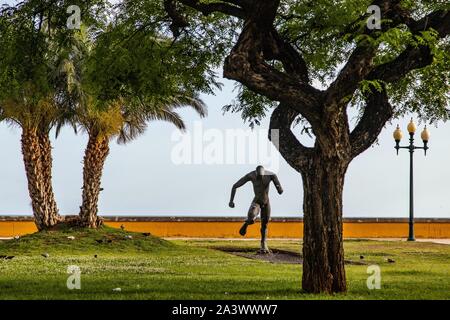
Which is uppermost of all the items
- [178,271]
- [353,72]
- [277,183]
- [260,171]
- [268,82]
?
[353,72]

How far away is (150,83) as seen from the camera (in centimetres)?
1490

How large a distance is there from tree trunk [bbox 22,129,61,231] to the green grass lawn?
1.53 meters

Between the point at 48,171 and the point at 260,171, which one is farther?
the point at 48,171

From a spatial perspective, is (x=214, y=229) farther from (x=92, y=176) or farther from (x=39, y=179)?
(x=39, y=179)

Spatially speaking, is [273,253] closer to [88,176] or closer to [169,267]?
[169,267]

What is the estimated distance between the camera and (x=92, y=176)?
2705 centimetres

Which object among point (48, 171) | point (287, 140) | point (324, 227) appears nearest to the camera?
point (324, 227)

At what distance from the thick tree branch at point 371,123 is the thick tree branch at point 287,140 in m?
0.73

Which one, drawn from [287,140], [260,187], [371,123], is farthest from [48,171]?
[371,123]

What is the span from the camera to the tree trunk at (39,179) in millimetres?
27094

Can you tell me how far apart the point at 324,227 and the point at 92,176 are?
1608 centimetres

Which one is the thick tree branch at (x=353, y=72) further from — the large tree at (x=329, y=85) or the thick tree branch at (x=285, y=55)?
the thick tree branch at (x=285, y=55)

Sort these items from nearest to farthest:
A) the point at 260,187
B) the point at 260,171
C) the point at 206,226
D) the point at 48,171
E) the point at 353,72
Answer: the point at 353,72
the point at 260,171
the point at 260,187
the point at 48,171
the point at 206,226

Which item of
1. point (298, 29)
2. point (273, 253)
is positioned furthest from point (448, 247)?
point (298, 29)
